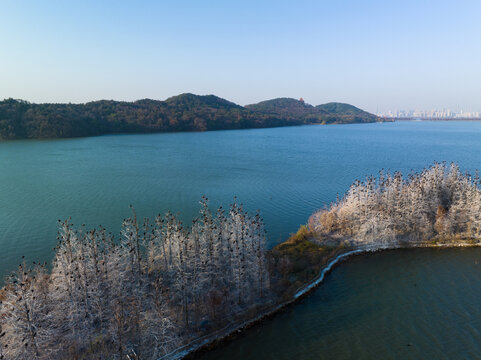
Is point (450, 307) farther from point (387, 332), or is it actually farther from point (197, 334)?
point (197, 334)

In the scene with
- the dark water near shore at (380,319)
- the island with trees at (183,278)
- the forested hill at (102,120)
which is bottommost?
the dark water near shore at (380,319)

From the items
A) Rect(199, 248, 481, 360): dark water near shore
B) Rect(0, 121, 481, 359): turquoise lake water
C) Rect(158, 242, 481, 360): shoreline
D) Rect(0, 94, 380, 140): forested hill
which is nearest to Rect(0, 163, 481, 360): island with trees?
Rect(158, 242, 481, 360): shoreline

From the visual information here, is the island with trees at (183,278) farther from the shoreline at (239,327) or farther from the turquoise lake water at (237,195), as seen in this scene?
the turquoise lake water at (237,195)

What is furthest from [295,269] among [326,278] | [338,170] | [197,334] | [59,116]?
[59,116]

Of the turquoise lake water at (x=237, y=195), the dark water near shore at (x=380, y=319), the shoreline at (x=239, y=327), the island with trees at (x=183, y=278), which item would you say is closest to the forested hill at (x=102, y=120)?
the turquoise lake water at (x=237, y=195)

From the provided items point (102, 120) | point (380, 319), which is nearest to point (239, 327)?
point (380, 319)

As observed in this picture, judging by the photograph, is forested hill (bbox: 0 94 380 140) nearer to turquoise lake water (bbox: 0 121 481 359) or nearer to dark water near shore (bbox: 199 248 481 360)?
turquoise lake water (bbox: 0 121 481 359)
